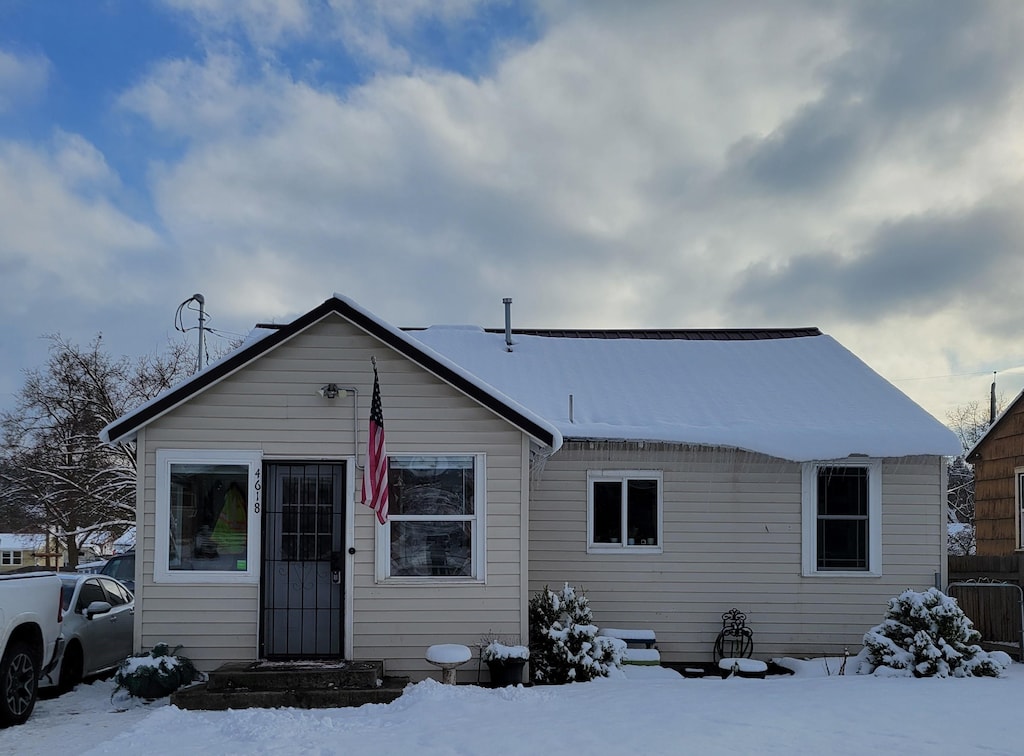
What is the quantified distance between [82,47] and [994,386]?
39104mm

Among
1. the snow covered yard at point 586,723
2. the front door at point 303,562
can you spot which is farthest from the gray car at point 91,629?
the front door at point 303,562

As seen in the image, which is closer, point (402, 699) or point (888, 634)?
point (402, 699)

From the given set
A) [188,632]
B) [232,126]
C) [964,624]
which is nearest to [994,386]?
[964,624]

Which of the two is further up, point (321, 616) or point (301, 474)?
point (301, 474)

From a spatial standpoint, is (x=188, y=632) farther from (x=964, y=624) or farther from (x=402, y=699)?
(x=964, y=624)

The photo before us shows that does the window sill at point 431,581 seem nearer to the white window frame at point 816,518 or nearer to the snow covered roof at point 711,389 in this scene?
the snow covered roof at point 711,389

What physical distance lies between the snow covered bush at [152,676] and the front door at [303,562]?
91cm

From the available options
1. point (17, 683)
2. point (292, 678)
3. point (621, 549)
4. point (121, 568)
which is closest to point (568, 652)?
point (621, 549)

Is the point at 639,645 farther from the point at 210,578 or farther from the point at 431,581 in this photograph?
the point at 210,578

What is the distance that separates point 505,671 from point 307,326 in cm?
427

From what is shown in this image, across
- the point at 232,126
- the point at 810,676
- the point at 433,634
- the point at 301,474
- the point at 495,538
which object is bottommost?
the point at 810,676

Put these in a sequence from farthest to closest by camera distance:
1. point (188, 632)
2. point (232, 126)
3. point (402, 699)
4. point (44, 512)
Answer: point (44, 512)
point (232, 126)
point (188, 632)
point (402, 699)

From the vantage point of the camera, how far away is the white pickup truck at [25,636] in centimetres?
818

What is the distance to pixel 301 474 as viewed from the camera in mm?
10141
